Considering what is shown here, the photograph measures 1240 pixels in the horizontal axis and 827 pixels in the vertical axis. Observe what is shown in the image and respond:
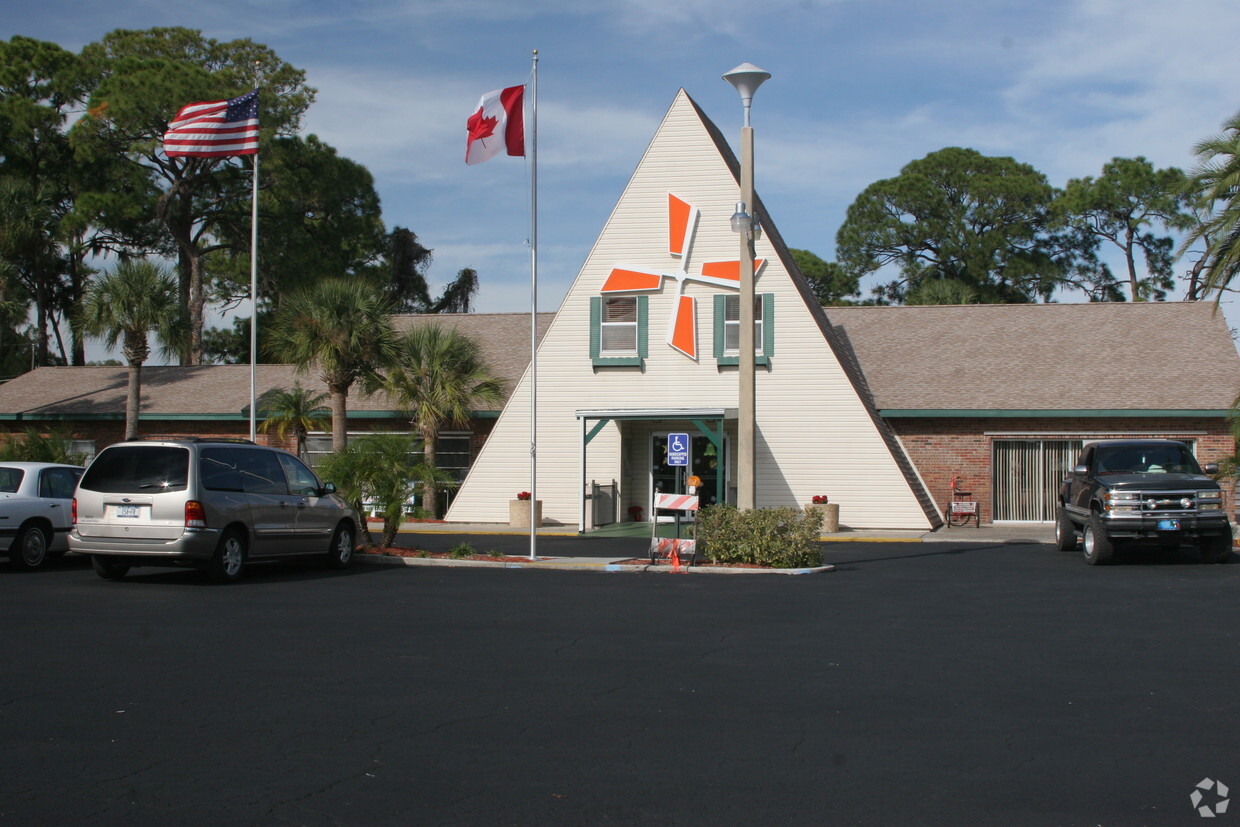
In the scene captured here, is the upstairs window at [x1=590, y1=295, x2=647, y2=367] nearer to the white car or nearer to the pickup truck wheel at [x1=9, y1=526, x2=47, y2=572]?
the white car

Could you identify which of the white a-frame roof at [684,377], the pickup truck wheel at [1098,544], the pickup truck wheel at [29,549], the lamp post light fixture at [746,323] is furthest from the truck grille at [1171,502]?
the pickup truck wheel at [29,549]

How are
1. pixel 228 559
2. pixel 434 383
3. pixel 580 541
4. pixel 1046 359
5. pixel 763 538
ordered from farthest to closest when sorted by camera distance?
pixel 1046 359 < pixel 434 383 < pixel 580 541 < pixel 763 538 < pixel 228 559

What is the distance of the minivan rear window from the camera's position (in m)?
14.9

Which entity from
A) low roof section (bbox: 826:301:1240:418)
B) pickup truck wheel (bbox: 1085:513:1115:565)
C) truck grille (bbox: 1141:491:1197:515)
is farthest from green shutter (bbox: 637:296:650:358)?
truck grille (bbox: 1141:491:1197:515)

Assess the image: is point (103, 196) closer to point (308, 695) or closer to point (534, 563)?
point (534, 563)

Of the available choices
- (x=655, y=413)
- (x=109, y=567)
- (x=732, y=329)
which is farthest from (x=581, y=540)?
(x=109, y=567)

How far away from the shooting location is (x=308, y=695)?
326 inches

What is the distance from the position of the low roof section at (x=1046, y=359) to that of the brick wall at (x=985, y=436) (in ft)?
1.49

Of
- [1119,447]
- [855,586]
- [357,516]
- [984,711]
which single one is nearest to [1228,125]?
[1119,447]

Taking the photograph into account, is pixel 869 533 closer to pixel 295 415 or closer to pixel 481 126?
pixel 481 126

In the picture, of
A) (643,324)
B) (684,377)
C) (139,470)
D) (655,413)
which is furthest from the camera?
(643,324)

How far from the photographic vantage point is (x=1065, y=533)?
2059cm

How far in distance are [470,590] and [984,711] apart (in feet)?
26.3

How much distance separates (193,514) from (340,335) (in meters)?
13.3
